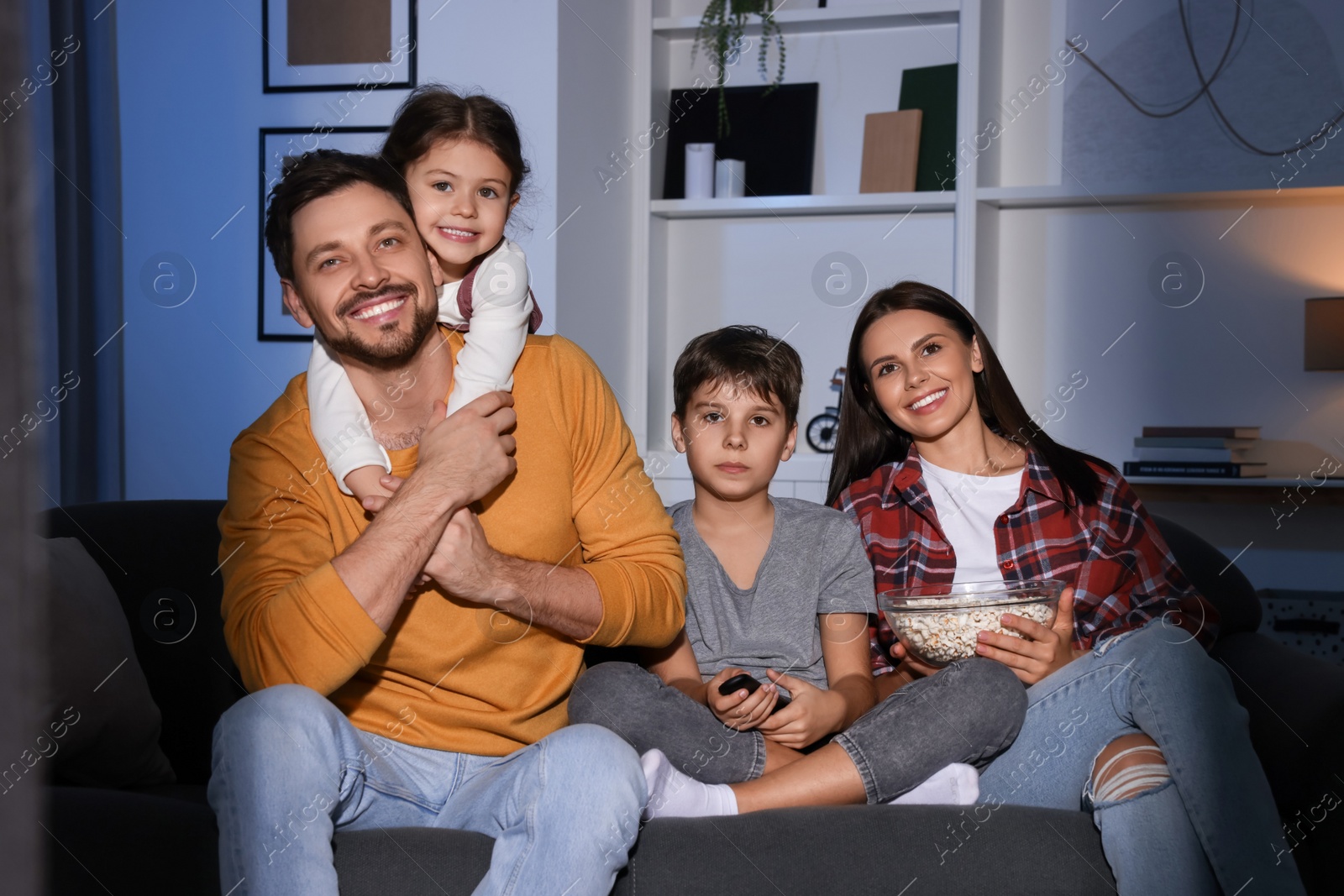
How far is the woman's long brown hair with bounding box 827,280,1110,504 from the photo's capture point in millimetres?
1888

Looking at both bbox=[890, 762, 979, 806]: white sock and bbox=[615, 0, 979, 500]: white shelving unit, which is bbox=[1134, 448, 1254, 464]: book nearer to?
bbox=[615, 0, 979, 500]: white shelving unit

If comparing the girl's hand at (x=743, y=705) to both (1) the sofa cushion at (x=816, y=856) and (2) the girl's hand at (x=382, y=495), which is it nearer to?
(1) the sofa cushion at (x=816, y=856)

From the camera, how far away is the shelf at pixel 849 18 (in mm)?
3045

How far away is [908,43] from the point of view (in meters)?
3.19

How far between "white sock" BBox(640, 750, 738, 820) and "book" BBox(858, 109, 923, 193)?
7.09ft

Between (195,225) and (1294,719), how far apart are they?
272 centimetres

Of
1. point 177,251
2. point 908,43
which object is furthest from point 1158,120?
point 177,251

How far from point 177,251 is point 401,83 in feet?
2.56

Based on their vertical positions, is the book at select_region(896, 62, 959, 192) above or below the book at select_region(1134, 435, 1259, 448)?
above

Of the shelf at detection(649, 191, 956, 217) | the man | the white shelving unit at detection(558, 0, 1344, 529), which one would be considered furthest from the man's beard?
the shelf at detection(649, 191, 956, 217)

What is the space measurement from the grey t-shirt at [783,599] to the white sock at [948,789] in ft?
0.92

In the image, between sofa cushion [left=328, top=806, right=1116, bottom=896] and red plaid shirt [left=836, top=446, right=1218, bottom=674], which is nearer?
sofa cushion [left=328, top=806, right=1116, bottom=896]

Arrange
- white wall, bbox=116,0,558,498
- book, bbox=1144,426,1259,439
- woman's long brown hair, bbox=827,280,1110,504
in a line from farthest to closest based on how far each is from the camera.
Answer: book, bbox=1144,426,1259,439 < white wall, bbox=116,0,558,498 < woman's long brown hair, bbox=827,280,1110,504

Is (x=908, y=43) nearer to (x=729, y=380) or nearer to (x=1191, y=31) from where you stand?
(x=1191, y=31)
